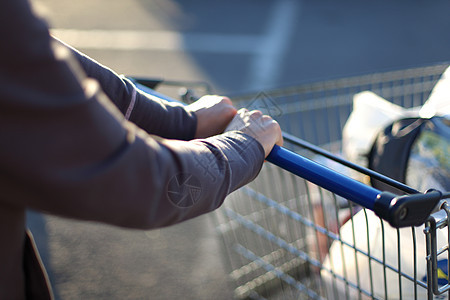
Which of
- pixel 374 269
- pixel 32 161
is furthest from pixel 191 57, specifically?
pixel 32 161

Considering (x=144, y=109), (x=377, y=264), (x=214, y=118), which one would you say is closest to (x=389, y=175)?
(x=377, y=264)

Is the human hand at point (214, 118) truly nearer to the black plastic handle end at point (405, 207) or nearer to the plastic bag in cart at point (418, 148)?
the black plastic handle end at point (405, 207)

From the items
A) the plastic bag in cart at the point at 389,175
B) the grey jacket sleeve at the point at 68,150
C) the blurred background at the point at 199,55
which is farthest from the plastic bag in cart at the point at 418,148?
the grey jacket sleeve at the point at 68,150

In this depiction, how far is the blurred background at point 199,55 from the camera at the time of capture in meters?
2.74

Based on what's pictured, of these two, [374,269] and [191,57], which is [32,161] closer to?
[374,269]

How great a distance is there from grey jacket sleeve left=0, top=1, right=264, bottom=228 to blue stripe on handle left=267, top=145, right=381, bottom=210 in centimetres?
37

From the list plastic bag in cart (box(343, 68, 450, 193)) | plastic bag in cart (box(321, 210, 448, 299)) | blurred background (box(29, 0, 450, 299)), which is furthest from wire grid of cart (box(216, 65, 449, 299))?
blurred background (box(29, 0, 450, 299))

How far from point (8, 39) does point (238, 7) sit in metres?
6.76

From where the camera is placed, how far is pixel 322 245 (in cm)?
246

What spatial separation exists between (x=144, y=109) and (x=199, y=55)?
4.60m

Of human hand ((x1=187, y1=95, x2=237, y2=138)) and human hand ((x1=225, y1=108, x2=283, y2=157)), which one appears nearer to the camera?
human hand ((x1=225, y1=108, x2=283, y2=157))

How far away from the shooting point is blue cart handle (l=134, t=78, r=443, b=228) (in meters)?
1.05

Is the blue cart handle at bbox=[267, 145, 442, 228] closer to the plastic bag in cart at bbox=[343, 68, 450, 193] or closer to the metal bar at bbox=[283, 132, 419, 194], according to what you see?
the metal bar at bbox=[283, 132, 419, 194]

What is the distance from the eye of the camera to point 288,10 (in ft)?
23.4
